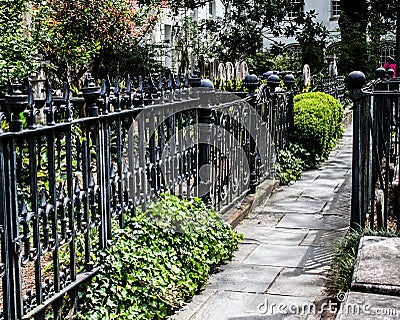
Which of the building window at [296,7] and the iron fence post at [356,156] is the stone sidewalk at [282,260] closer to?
the iron fence post at [356,156]

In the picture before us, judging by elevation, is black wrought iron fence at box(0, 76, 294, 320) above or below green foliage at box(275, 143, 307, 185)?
above

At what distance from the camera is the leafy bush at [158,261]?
13.2 feet

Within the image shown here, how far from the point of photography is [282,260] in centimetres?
557

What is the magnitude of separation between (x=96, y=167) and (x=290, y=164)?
5628 mm

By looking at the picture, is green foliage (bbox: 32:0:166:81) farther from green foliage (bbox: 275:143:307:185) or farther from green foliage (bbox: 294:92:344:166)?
green foliage (bbox: 275:143:307:185)

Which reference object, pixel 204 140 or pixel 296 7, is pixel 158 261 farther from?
pixel 296 7

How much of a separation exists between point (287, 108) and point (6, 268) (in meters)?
7.04

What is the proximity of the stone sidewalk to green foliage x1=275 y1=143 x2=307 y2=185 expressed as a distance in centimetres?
24

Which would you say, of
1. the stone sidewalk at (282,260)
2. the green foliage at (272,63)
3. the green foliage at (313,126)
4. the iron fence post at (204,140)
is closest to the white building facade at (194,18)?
the green foliage at (272,63)

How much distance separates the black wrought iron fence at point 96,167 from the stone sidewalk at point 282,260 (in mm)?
533

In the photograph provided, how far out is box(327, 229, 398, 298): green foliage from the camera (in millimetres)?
4461

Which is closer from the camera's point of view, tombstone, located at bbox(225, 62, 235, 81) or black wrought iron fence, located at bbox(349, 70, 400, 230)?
black wrought iron fence, located at bbox(349, 70, 400, 230)

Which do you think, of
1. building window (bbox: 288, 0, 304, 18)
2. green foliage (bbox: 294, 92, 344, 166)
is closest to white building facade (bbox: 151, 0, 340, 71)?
building window (bbox: 288, 0, 304, 18)

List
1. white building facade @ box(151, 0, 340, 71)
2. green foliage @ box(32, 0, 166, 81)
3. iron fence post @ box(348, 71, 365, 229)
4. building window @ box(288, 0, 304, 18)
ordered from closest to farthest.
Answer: iron fence post @ box(348, 71, 365, 229), green foliage @ box(32, 0, 166, 81), building window @ box(288, 0, 304, 18), white building facade @ box(151, 0, 340, 71)
